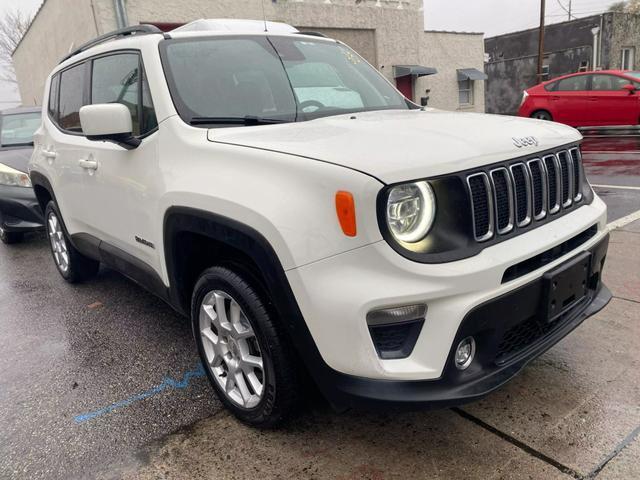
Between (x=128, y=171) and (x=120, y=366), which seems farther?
(x=120, y=366)

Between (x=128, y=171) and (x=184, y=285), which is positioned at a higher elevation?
(x=128, y=171)

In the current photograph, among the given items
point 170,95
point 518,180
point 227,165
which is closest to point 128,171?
point 170,95

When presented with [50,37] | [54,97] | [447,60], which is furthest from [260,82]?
[447,60]

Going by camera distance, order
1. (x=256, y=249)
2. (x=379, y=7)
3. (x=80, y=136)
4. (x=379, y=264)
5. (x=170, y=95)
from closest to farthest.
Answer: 1. (x=379, y=264)
2. (x=256, y=249)
3. (x=170, y=95)
4. (x=80, y=136)
5. (x=379, y=7)

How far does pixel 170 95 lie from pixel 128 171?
520mm

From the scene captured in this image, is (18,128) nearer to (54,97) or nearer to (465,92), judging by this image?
(54,97)

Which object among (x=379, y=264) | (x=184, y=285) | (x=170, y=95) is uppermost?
Result: (x=170, y=95)

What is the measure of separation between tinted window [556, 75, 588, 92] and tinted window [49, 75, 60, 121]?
11510 mm

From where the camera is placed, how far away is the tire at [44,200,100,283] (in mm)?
4488

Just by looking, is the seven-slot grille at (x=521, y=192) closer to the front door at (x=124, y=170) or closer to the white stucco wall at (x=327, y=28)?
the front door at (x=124, y=170)

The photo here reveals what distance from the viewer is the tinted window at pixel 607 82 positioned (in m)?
11.7

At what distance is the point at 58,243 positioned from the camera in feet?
15.7

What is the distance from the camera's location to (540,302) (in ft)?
6.86

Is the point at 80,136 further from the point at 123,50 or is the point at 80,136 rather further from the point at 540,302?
the point at 540,302
